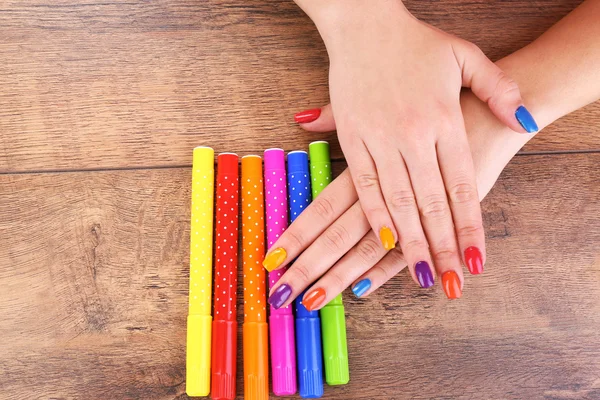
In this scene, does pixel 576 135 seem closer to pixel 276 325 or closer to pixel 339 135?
pixel 339 135

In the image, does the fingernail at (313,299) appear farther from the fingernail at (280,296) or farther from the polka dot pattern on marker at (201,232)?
the polka dot pattern on marker at (201,232)

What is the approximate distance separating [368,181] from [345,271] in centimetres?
11

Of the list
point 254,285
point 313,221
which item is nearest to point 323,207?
point 313,221

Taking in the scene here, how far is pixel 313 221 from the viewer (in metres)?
0.64

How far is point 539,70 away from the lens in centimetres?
66

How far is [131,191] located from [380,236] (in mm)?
336

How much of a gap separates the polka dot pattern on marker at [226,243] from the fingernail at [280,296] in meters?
0.06

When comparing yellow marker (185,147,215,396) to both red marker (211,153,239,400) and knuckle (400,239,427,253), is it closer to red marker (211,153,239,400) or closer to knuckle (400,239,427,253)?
red marker (211,153,239,400)

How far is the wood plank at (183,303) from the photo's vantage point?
2.10 feet

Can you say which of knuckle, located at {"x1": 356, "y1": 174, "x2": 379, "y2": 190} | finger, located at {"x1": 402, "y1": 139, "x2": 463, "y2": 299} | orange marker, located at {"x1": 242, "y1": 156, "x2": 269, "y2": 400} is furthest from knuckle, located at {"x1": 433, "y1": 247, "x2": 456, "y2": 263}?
orange marker, located at {"x1": 242, "y1": 156, "x2": 269, "y2": 400}

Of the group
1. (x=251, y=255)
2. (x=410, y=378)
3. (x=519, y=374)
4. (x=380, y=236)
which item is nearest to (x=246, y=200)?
(x=251, y=255)

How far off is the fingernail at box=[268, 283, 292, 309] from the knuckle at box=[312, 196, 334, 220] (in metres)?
0.10

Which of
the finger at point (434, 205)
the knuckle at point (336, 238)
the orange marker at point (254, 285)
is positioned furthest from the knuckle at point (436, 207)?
the orange marker at point (254, 285)

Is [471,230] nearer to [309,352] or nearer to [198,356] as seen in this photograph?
[309,352]
